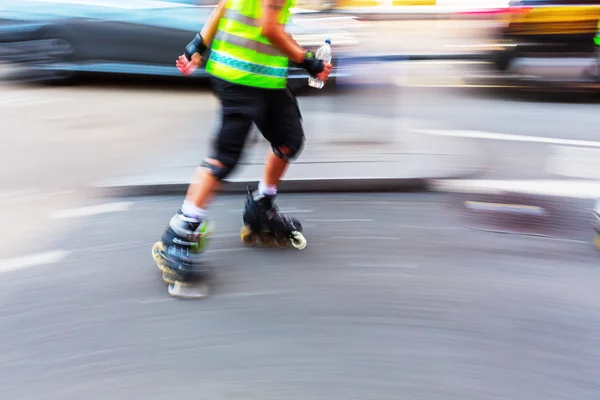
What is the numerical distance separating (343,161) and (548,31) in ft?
14.1

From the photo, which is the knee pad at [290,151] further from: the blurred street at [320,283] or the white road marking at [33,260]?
the white road marking at [33,260]

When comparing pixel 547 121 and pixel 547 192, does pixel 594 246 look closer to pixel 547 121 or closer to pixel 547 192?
pixel 547 192

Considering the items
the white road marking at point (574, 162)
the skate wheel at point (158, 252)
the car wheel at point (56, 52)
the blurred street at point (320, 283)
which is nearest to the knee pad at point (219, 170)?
the skate wheel at point (158, 252)

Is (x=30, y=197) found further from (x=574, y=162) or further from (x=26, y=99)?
(x=574, y=162)

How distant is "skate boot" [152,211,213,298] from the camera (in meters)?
2.91

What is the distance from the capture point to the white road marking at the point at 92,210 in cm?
397

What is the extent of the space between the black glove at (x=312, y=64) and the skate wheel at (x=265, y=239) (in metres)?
1.00

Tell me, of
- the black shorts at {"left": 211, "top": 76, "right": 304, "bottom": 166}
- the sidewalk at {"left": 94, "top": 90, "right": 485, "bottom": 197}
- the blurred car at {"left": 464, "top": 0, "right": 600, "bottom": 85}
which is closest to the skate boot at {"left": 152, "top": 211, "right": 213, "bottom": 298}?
the black shorts at {"left": 211, "top": 76, "right": 304, "bottom": 166}

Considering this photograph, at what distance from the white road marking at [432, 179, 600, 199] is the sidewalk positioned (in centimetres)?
11

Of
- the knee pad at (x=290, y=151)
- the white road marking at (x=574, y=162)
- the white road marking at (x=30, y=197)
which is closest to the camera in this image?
the knee pad at (x=290, y=151)

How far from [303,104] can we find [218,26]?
158 inches

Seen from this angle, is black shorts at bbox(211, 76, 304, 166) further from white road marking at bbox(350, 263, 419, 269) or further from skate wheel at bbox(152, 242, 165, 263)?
white road marking at bbox(350, 263, 419, 269)

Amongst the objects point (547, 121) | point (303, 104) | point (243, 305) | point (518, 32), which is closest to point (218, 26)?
point (243, 305)

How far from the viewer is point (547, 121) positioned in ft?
21.7
